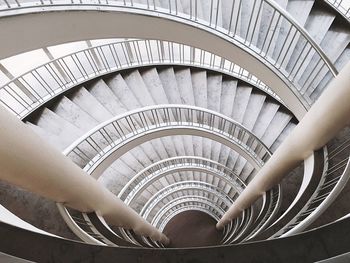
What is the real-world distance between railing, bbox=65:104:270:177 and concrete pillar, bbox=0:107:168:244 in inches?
163

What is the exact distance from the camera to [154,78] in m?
9.29

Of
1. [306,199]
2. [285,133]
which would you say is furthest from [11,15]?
[285,133]

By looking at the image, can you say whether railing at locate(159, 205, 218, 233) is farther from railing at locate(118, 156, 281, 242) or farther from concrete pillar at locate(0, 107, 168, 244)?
concrete pillar at locate(0, 107, 168, 244)

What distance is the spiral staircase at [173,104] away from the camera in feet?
4.54

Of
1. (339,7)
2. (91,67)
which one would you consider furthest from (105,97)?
(339,7)

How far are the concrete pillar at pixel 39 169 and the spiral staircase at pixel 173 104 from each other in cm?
37

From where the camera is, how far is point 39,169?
7.56ft

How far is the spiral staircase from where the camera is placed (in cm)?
138

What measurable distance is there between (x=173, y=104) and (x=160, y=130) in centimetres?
107

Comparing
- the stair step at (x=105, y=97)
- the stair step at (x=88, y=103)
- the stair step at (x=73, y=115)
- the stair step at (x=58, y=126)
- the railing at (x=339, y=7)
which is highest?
the railing at (x=339, y=7)

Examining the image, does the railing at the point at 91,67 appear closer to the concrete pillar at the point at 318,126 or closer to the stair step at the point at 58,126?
the stair step at the point at 58,126

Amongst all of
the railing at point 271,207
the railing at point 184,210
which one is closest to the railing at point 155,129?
the railing at point 271,207

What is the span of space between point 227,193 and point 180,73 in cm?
788

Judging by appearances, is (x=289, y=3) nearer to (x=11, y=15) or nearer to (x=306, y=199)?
(x=306, y=199)
